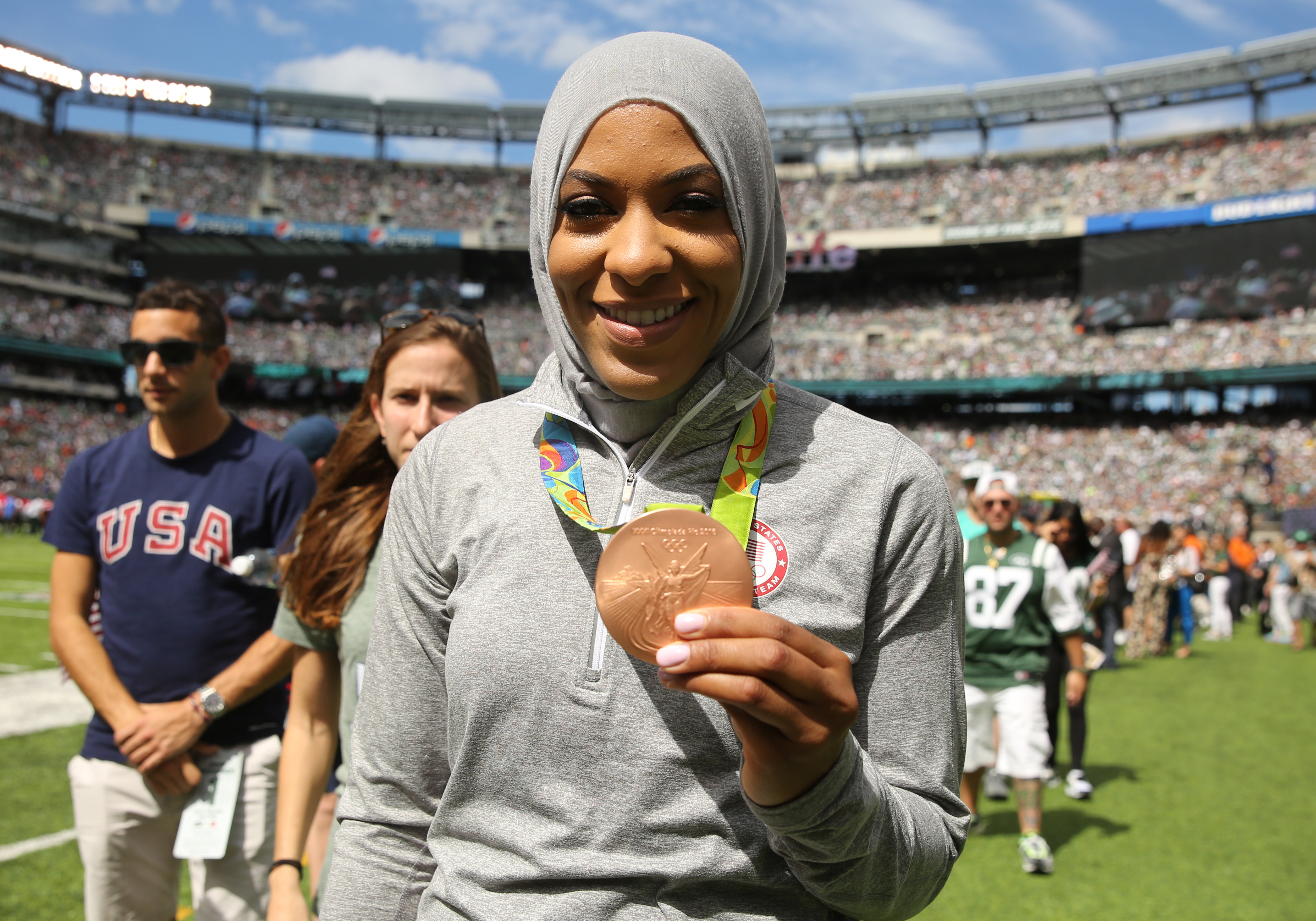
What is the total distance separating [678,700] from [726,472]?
0.32 meters

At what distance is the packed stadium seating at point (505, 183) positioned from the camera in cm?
3881

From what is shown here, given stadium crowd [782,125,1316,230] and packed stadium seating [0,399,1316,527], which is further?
stadium crowd [782,125,1316,230]

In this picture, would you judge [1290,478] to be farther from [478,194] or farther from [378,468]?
[478,194]

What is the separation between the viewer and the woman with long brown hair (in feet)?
8.69

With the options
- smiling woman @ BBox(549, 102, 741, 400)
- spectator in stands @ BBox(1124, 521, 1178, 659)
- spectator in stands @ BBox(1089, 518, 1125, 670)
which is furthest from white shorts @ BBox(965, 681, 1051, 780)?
spectator in stands @ BBox(1124, 521, 1178, 659)

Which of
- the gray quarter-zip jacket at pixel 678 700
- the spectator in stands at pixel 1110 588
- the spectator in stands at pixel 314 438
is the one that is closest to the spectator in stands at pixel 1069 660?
the spectator in stands at pixel 1110 588

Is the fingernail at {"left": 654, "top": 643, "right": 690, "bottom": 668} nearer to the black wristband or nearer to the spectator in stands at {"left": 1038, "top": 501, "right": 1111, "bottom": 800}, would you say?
the black wristband

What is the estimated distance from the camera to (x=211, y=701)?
3.33 m

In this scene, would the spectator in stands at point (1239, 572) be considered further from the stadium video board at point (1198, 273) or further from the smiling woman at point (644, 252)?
the smiling woman at point (644, 252)

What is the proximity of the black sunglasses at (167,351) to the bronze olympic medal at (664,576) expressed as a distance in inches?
121

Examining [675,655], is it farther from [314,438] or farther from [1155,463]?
[1155,463]

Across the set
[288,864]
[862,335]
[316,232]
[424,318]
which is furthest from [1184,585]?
[316,232]

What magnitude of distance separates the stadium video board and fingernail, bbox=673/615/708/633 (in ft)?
134

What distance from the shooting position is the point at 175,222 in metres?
45.2
